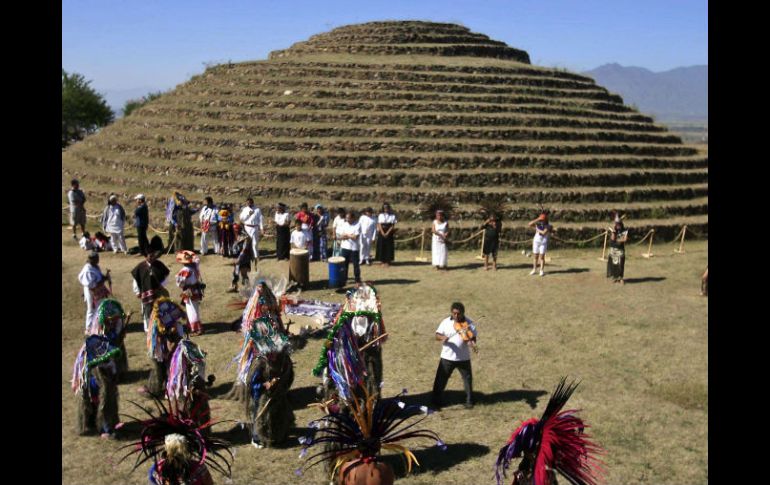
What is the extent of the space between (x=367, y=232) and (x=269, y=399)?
30.8 ft

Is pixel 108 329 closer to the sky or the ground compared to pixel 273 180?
closer to the ground

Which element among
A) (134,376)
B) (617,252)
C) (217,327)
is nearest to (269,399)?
(134,376)

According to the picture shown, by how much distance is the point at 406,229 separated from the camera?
19.2m

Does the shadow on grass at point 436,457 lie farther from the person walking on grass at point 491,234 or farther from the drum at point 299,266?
the person walking on grass at point 491,234

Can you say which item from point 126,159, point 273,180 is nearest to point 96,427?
point 273,180

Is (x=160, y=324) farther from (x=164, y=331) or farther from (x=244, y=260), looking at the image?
(x=244, y=260)

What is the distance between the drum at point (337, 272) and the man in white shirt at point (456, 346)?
20.1 feet

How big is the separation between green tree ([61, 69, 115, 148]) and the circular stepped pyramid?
1599cm

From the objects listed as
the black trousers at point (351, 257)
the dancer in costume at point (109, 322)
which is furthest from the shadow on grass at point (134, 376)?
the black trousers at point (351, 257)

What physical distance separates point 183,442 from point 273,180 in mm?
16243

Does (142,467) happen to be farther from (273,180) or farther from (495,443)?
(273,180)

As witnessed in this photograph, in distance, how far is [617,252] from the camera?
1534cm

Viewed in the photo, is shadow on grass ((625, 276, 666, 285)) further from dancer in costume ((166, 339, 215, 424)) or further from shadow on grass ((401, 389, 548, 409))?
dancer in costume ((166, 339, 215, 424))

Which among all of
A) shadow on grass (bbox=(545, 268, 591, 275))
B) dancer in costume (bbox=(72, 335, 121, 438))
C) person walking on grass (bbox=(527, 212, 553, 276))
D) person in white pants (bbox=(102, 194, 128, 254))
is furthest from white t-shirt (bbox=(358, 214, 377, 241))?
dancer in costume (bbox=(72, 335, 121, 438))
